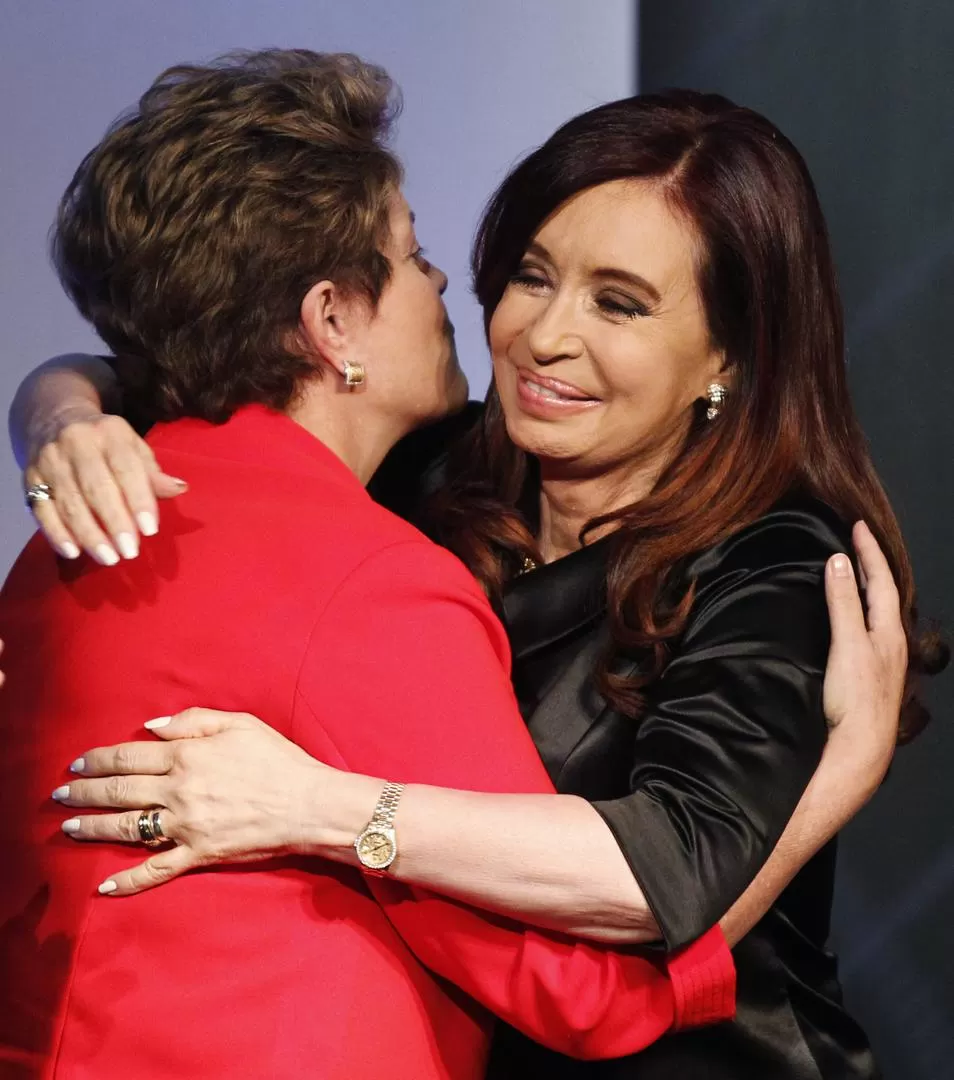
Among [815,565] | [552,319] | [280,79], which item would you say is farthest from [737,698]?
[280,79]

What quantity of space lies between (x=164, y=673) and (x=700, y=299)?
76 cm

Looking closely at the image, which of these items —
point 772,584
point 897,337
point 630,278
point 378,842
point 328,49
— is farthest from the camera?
point 328,49

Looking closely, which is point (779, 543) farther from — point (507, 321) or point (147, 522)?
point (147, 522)

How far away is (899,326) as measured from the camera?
7.45 feet

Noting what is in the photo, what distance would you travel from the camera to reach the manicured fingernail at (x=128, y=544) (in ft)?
Answer: 4.23

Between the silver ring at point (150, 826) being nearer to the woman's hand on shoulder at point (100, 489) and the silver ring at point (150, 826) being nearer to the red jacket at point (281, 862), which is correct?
the red jacket at point (281, 862)

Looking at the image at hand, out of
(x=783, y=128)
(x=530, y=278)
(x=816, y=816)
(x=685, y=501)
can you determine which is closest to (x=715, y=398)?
(x=685, y=501)

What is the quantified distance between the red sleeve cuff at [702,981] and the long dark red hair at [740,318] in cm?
35

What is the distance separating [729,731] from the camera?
1408 millimetres

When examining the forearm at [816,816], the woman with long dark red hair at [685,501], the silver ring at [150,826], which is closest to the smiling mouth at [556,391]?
the woman with long dark red hair at [685,501]

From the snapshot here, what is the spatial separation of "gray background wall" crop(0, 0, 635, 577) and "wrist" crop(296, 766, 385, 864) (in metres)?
1.42

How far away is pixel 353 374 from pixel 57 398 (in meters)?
0.36

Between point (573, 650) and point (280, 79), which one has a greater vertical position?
point (280, 79)

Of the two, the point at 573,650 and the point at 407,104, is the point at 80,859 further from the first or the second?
the point at 407,104
